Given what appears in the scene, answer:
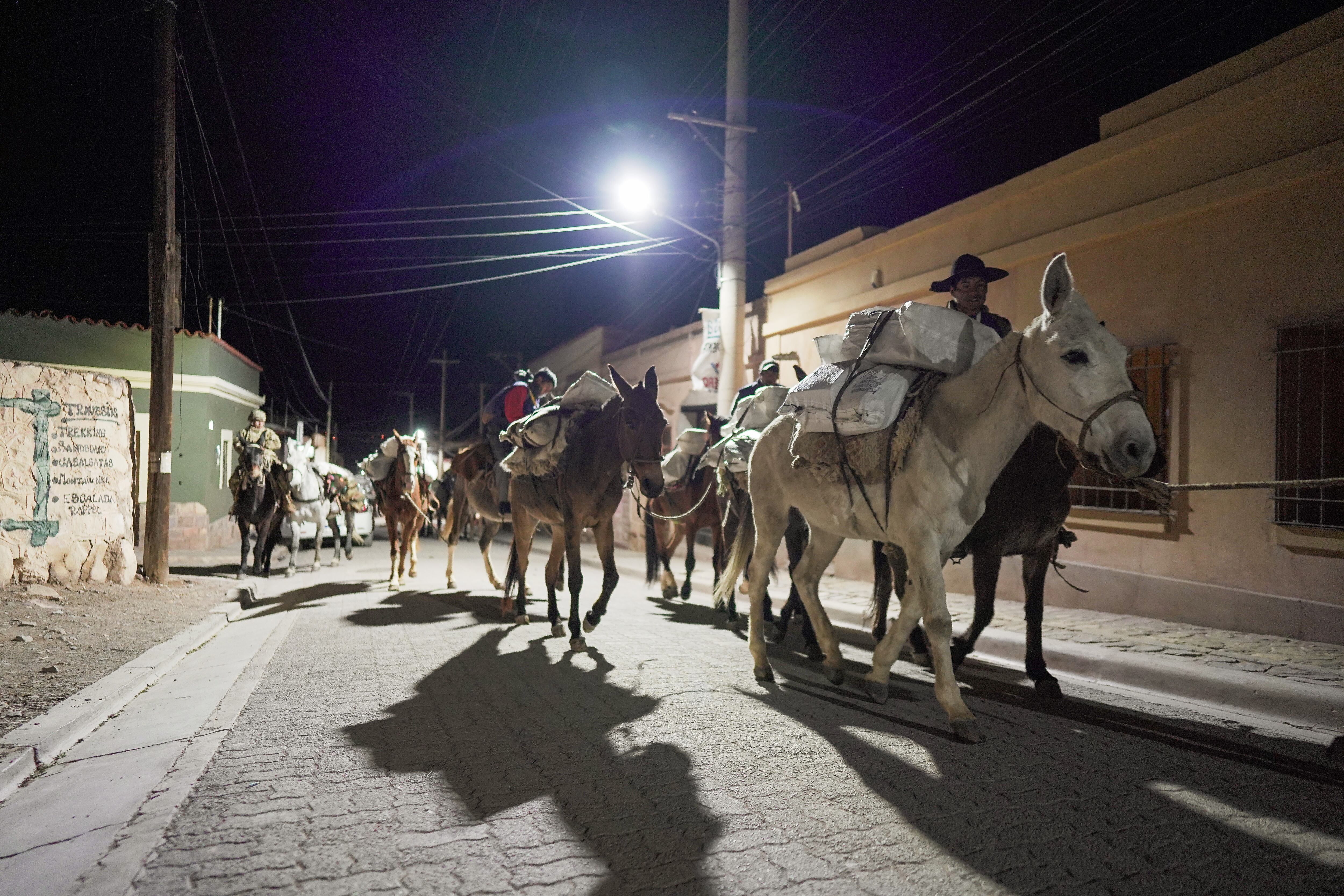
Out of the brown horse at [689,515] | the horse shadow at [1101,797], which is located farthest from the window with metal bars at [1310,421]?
the brown horse at [689,515]

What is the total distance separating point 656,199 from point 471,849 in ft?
51.5

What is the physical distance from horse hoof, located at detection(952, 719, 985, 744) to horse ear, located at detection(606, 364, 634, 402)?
3.91 metres

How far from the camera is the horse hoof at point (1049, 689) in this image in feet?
15.9

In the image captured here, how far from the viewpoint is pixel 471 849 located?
2668 mm

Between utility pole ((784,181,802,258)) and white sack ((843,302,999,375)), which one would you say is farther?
utility pole ((784,181,802,258))

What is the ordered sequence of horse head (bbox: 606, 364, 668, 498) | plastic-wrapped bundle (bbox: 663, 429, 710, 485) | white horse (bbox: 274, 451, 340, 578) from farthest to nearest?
white horse (bbox: 274, 451, 340, 578)
plastic-wrapped bundle (bbox: 663, 429, 710, 485)
horse head (bbox: 606, 364, 668, 498)

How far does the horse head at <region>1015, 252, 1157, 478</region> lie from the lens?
3535 millimetres

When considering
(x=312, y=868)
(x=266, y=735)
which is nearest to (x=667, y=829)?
(x=312, y=868)

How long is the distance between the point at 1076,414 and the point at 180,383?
71.5ft

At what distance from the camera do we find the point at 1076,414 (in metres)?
3.73

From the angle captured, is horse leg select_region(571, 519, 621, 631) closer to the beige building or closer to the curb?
the curb

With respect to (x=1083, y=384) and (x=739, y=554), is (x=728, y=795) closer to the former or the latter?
(x=1083, y=384)

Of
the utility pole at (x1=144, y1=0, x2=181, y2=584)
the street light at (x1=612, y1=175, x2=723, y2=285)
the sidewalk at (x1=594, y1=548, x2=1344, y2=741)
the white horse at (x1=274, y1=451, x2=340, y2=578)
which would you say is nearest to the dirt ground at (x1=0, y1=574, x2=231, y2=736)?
the utility pole at (x1=144, y1=0, x2=181, y2=584)

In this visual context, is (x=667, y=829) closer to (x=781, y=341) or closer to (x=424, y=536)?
(x=781, y=341)
